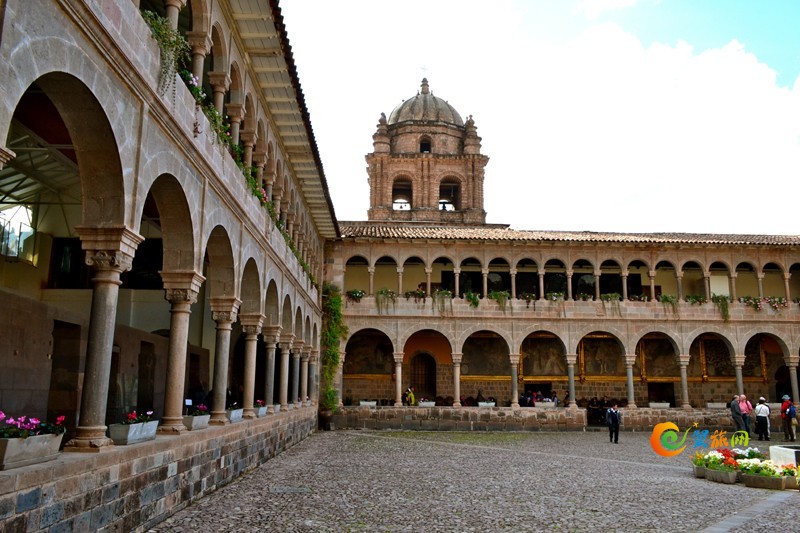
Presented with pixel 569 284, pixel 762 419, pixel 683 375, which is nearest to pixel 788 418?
pixel 762 419

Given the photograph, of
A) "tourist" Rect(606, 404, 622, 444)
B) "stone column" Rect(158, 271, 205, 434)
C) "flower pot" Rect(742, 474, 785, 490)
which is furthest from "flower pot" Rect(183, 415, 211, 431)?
"tourist" Rect(606, 404, 622, 444)

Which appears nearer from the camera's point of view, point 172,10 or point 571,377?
point 172,10

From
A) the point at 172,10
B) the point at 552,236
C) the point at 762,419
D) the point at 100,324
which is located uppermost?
the point at 552,236

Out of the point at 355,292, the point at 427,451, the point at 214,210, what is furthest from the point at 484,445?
the point at 214,210

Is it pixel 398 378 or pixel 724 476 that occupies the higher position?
pixel 398 378

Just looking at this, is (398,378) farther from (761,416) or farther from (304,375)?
(761,416)

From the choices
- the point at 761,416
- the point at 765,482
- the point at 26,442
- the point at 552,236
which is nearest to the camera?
the point at 26,442

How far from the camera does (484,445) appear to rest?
71.2ft

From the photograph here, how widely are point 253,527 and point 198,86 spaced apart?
6388mm

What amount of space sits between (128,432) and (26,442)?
215cm

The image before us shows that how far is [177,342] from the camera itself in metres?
10.3

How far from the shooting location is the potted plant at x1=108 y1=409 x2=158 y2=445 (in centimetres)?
812

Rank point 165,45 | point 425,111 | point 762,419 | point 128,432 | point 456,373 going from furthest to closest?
point 425,111
point 456,373
point 762,419
point 165,45
point 128,432

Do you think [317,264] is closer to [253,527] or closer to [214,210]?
[214,210]
